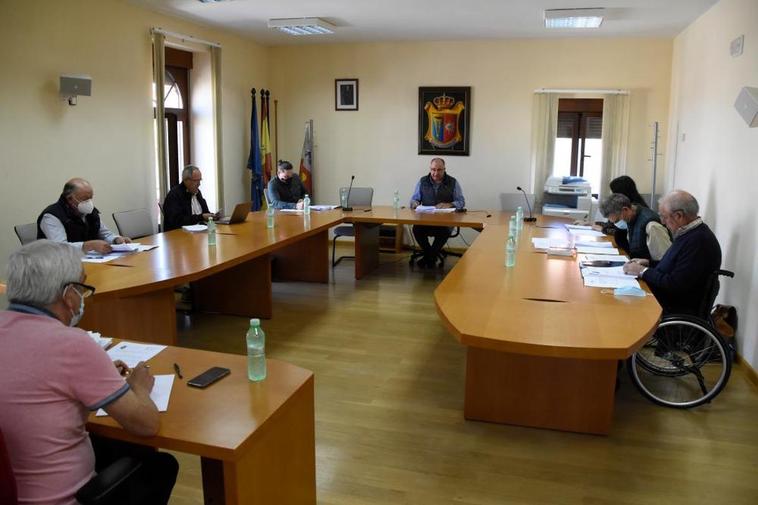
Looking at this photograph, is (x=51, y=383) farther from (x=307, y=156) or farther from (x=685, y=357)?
(x=307, y=156)

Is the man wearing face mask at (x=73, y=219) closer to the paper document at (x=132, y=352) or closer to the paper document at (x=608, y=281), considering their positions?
the paper document at (x=132, y=352)

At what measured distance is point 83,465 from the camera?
150 cm

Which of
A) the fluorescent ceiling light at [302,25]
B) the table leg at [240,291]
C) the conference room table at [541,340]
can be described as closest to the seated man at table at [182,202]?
Result: the table leg at [240,291]

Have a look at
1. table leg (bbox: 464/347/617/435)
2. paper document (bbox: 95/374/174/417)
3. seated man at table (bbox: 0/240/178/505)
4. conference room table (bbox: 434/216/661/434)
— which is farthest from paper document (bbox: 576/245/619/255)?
seated man at table (bbox: 0/240/178/505)

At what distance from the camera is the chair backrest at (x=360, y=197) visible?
6961 mm

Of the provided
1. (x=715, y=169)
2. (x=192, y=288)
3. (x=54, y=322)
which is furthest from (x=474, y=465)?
(x=715, y=169)

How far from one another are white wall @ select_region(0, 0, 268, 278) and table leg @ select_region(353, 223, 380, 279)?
2.02m

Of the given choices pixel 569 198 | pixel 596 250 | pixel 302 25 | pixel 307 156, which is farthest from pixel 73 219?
pixel 569 198

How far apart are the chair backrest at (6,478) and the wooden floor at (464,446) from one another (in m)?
1.12

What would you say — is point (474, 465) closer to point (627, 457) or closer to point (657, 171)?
point (627, 457)

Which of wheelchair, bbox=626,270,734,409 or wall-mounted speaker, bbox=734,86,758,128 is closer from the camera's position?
wheelchair, bbox=626,270,734,409

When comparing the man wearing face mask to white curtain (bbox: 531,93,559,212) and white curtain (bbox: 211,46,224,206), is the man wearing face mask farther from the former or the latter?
white curtain (bbox: 531,93,559,212)

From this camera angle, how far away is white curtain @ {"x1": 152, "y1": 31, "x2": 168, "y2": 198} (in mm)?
5715

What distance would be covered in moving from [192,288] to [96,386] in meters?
3.52
